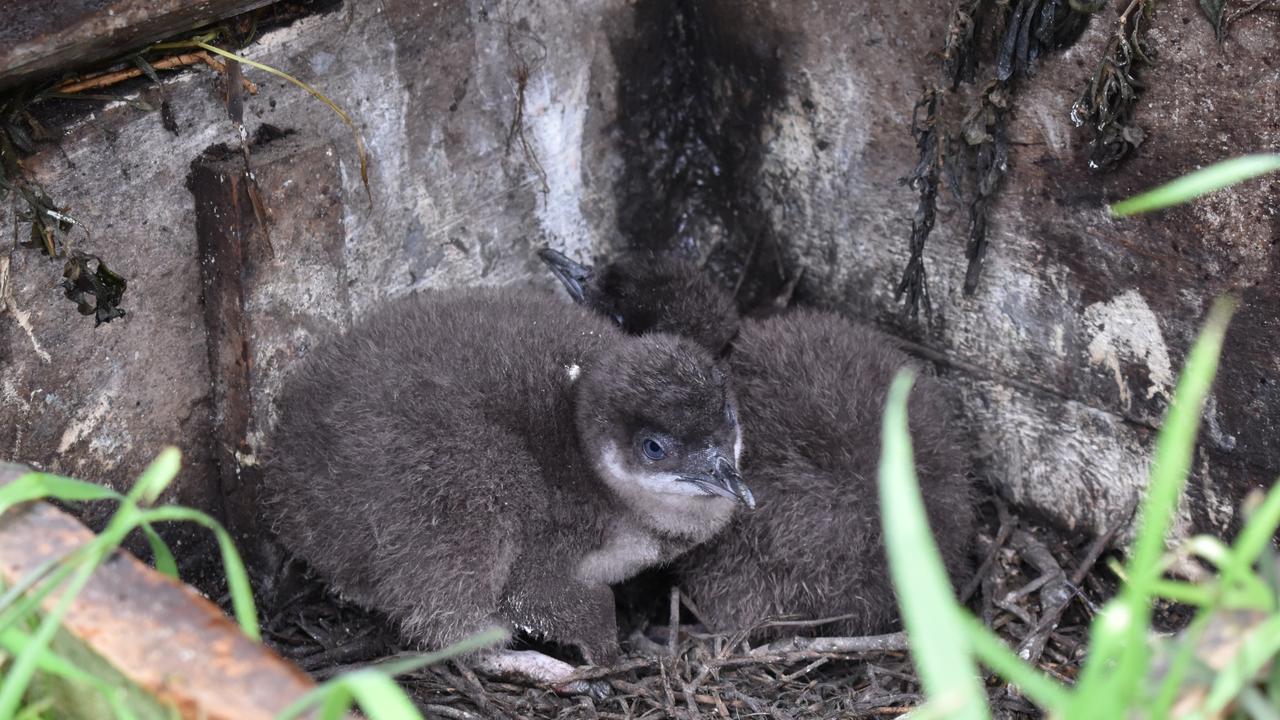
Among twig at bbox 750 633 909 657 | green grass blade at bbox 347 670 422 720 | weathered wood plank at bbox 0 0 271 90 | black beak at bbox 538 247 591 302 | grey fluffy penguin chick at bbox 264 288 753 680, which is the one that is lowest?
twig at bbox 750 633 909 657

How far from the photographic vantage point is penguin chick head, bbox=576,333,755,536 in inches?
125

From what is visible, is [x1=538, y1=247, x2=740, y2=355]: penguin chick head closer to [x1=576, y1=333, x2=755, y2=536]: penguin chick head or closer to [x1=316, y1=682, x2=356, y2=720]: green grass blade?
[x1=576, y1=333, x2=755, y2=536]: penguin chick head

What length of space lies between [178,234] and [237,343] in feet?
1.05

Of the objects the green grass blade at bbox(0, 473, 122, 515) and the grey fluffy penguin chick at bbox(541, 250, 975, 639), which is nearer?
the green grass blade at bbox(0, 473, 122, 515)

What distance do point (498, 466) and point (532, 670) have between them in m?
0.63

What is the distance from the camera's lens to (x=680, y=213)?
4668 millimetres

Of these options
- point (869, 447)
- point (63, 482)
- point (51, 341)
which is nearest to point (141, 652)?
point (63, 482)

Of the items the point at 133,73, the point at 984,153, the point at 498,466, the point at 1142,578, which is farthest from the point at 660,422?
the point at 1142,578

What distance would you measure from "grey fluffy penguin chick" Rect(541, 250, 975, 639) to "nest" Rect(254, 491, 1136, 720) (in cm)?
9

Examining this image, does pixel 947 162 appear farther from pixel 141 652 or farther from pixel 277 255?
pixel 141 652

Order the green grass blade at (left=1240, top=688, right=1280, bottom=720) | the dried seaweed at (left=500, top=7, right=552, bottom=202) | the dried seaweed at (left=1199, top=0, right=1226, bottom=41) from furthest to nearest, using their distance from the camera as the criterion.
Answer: the dried seaweed at (left=500, top=7, right=552, bottom=202), the dried seaweed at (left=1199, top=0, right=1226, bottom=41), the green grass blade at (left=1240, top=688, right=1280, bottom=720)

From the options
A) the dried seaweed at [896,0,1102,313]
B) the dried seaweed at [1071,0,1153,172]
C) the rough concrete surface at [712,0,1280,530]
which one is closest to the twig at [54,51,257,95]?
the rough concrete surface at [712,0,1280,530]

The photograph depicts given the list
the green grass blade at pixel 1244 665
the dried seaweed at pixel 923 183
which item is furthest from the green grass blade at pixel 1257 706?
the dried seaweed at pixel 923 183

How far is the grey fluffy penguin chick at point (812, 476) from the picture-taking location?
3.49 meters
